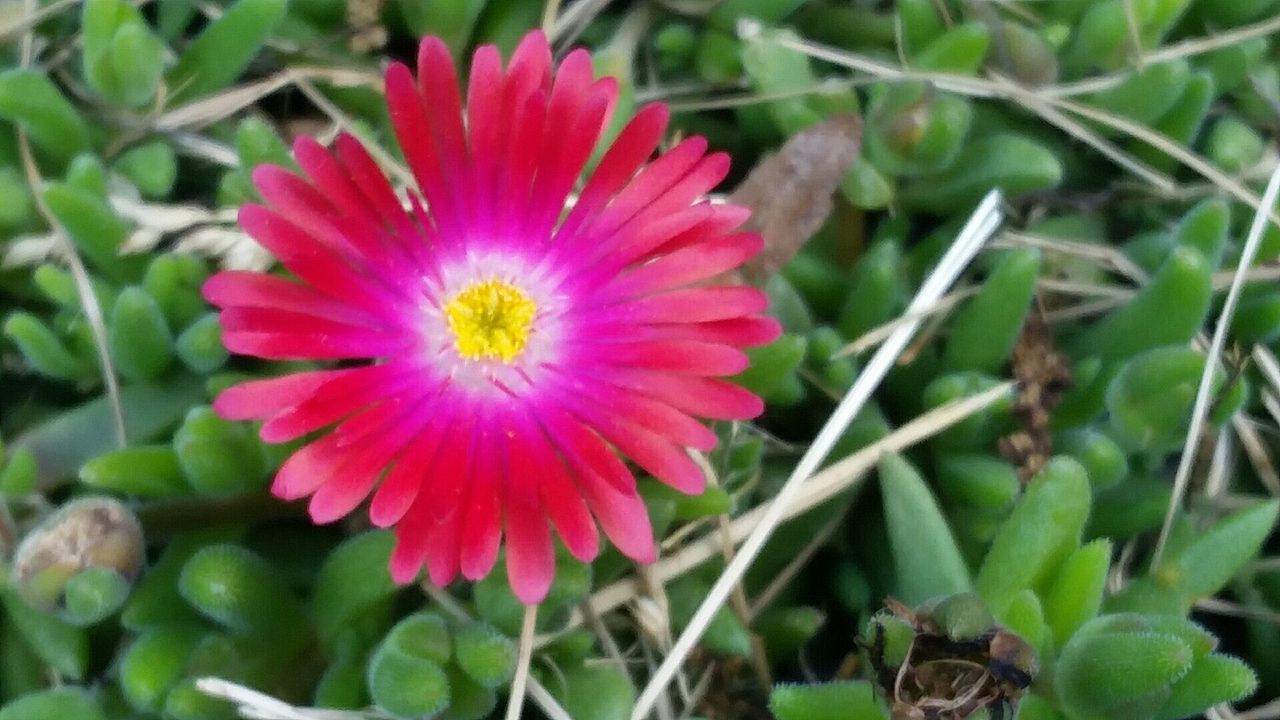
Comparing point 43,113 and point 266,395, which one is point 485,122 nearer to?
point 266,395

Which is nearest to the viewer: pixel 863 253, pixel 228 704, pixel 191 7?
pixel 228 704

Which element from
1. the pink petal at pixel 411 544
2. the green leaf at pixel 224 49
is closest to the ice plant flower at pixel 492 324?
the pink petal at pixel 411 544

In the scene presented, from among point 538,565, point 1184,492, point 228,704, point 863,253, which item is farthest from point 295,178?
point 1184,492

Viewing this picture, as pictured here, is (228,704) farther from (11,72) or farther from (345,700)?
(11,72)

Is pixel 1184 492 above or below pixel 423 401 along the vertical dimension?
below

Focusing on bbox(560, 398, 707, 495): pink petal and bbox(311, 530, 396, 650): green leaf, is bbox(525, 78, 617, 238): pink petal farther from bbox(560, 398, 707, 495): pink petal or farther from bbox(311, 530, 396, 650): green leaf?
bbox(311, 530, 396, 650): green leaf

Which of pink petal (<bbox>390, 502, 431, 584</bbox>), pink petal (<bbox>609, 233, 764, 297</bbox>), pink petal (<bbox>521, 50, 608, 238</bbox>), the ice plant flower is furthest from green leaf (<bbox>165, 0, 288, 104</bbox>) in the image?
pink petal (<bbox>390, 502, 431, 584</bbox>)

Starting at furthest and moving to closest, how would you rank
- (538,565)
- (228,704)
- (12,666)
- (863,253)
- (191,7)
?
(863,253)
(191,7)
(12,666)
(228,704)
(538,565)

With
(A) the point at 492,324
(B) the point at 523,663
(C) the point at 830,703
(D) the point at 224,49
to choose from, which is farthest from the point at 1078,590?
(D) the point at 224,49
